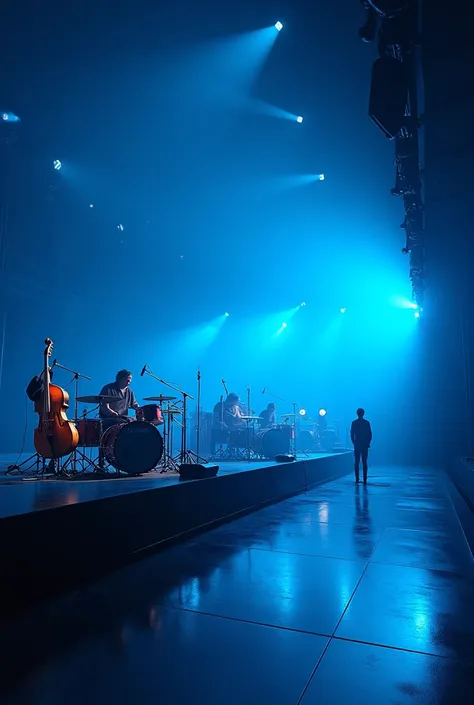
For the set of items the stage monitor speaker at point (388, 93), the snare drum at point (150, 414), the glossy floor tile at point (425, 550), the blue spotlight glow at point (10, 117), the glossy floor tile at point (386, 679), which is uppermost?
the blue spotlight glow at point (10, 117)

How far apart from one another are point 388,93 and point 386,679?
211 inches

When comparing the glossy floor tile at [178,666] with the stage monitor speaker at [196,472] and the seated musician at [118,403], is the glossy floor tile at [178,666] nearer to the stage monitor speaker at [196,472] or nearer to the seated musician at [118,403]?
the stage monitor speaker at [196,472]

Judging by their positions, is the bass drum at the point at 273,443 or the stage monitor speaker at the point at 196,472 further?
the bass drum at the point at 273,443

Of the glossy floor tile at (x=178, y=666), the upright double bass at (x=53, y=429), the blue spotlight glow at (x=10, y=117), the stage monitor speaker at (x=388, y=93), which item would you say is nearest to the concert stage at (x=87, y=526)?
the upright double bass at (x=53, y=429)

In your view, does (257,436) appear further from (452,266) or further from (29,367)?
(29,367)

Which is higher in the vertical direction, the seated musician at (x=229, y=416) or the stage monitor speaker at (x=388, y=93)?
the stage monitor speaker at (x=388, y=93)

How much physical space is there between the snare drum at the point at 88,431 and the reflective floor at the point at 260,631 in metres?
A: 2.54

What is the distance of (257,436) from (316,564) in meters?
7.31

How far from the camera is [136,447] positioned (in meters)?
5.36

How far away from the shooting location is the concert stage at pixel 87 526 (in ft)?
7.45

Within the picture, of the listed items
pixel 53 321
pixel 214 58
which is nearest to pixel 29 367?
pixel 53 321

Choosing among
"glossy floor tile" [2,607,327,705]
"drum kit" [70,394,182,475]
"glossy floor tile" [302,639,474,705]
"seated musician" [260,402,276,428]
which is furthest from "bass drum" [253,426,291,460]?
"glossy floor tile" [302,639,474,705]

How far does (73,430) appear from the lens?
4.96 meters

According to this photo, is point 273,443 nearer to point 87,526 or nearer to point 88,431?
point 88,431
